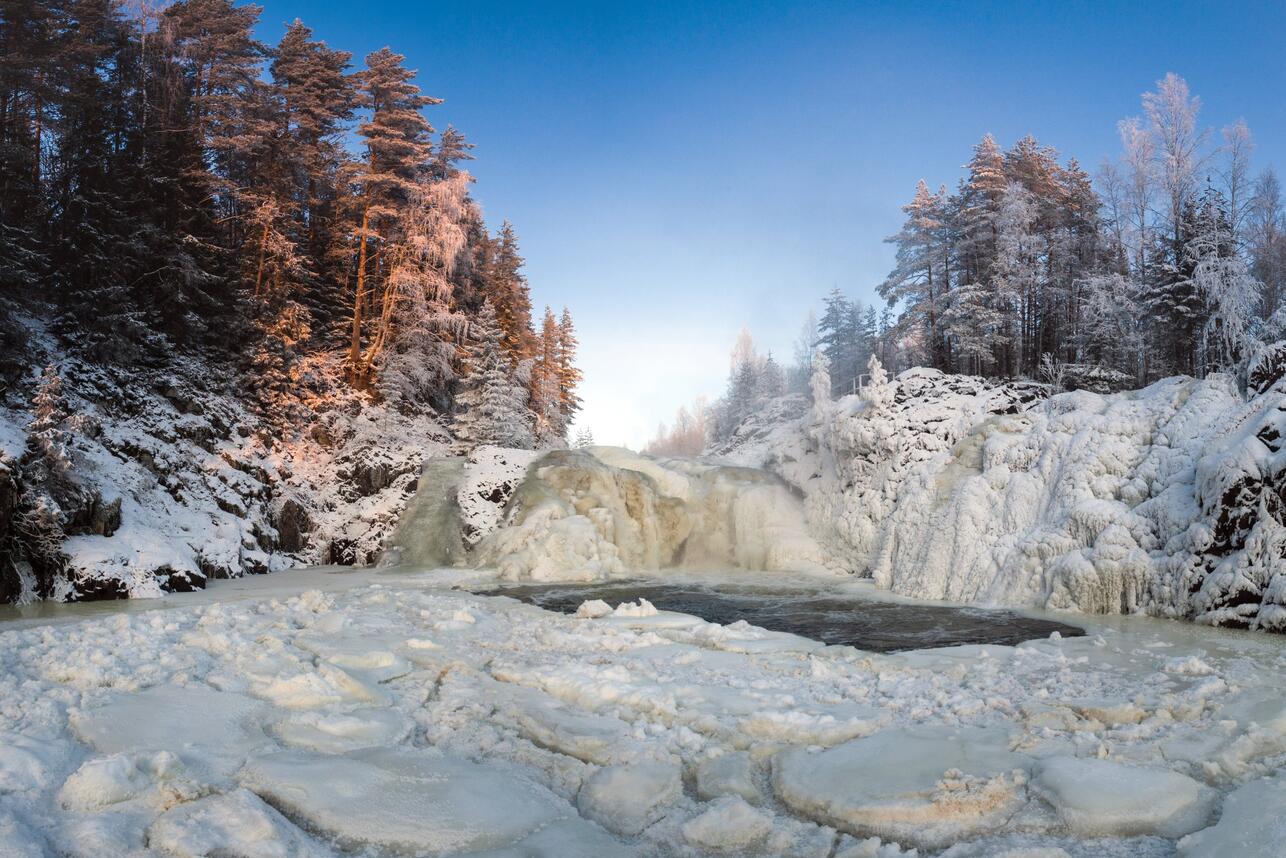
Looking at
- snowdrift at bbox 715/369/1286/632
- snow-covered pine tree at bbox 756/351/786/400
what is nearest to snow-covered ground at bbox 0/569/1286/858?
snowdrift at bbox 715/369/1286/632

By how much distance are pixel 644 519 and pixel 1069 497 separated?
9610 mm

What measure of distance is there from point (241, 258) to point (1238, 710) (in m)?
23.4

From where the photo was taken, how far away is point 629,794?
360 cm

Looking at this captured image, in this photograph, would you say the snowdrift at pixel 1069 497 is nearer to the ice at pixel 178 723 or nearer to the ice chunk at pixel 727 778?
the ice chunk at pixel 727 778

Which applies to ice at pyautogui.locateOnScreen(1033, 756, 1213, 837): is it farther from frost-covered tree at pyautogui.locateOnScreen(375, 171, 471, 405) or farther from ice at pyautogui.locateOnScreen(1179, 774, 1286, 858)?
frost-covered tree at pyautogui.locateOnScreen(375, 171, 471, 405)

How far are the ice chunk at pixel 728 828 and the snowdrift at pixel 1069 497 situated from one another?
839 cm

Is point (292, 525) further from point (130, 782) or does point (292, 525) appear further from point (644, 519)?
point (130, 782)

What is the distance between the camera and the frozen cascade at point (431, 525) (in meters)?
16.7

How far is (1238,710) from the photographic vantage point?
4648mm

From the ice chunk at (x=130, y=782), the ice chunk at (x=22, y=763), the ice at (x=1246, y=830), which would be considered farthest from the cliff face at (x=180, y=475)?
the ice at (x=1246, y=830)

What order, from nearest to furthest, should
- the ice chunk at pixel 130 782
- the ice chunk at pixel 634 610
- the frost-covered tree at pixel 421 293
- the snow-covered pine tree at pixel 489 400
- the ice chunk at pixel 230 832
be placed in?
the ice chunk at pixel 230 832, the ice chunk at pixel 130 782, the ice chunk at pixel 634 610, the frost-covered tree at pixel 421 293, the snow-covered pine tree at pixel 489 400

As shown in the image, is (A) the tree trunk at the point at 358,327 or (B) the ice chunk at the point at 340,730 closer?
(B) the ice chunk at the point at 340,730

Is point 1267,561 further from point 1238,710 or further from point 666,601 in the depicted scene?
point 666,601

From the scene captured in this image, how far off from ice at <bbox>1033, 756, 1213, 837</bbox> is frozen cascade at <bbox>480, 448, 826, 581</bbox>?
457 inches
